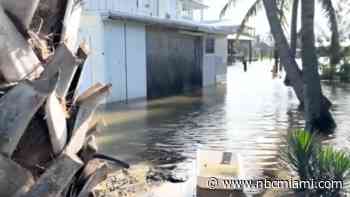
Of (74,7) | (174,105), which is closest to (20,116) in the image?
(74,7)

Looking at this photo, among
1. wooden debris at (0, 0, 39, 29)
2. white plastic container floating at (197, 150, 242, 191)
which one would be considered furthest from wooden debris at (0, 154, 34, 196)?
white plastic container floating at (197, 150, 242, 191)

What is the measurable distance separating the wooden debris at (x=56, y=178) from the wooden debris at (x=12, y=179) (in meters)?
0.06

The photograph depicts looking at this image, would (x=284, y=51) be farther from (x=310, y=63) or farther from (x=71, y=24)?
(x=71, y=24)

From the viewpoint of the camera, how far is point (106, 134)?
10.7 meters

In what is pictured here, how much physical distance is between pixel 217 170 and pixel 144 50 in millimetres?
13260

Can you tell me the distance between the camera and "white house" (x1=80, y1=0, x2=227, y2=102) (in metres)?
15.5

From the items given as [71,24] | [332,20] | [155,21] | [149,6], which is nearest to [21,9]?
[71,24]

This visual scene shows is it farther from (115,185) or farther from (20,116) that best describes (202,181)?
(20,116)

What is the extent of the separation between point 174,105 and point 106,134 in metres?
5.92

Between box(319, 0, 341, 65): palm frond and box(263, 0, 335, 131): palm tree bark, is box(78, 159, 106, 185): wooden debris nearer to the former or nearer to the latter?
box(263, 0, 335, 131): palm tree bark

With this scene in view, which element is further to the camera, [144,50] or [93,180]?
[144,50]

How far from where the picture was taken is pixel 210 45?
26.6 m

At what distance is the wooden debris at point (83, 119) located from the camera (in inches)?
112

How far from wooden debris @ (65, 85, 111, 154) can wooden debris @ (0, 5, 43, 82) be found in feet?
1.34
